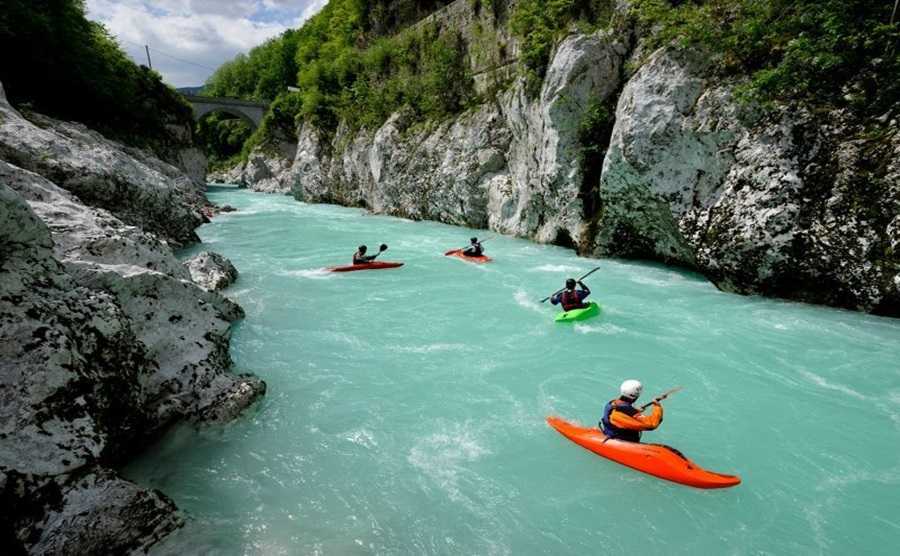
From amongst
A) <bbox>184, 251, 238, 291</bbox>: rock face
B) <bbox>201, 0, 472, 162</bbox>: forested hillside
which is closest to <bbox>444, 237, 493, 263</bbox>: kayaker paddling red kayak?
<bbox>184, 251, 238, 291</bbox>: rock face

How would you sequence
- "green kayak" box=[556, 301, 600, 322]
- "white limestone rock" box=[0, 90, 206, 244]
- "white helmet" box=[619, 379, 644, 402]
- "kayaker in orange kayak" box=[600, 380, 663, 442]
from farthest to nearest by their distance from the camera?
"white limestone rock" box=[0, 90, 206, 244], "green kayak" box=[556, 301, 600, 322], "white helmet" box=[619, 379, 644, 402], "kayaker in orange kayak" box=[600, 380, 663, 442]

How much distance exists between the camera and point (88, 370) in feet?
13.5

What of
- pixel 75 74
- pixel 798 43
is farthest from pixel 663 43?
pixel 75 74

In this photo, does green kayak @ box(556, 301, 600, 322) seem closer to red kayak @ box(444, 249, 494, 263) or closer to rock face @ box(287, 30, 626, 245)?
red kayak @ box(444, 249, 494, 263)

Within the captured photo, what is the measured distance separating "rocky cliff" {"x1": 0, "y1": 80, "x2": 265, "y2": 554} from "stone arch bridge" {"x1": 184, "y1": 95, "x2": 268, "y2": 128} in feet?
159

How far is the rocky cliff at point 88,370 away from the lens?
3438 millimetres

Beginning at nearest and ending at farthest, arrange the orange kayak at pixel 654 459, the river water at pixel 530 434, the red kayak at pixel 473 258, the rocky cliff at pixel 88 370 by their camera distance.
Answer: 1. the rocky cliff at pixel 88 370
2. the river water at pixel 530 434
3. the orange kayak at pixel 654 459
4. the red kayak at pixel 473 258

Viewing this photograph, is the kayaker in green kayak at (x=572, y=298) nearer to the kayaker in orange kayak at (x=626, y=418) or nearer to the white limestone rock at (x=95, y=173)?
the kayaker in orange kayak at (x=626, y=418)

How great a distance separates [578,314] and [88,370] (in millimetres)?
7517

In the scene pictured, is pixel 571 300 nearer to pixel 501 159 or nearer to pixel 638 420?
pixel 638 420

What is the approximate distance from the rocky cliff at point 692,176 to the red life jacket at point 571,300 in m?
3.92

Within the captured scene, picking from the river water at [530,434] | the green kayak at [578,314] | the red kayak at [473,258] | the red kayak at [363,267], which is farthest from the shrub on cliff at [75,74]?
the green kayak at [578,314]

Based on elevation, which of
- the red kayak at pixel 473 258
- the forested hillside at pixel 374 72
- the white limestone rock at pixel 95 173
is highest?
the forested hillside at pixel 374 72

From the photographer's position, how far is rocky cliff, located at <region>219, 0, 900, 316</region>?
28.3 feet
